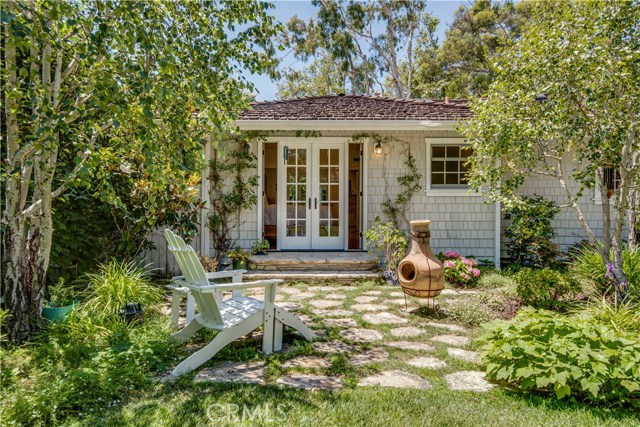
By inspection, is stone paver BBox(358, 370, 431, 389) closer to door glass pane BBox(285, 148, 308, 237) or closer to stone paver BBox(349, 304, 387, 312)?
stone paver BBox(349, 304, 387, 312)

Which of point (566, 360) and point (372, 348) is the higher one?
point (566, 360)

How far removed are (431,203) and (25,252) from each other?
6.44m

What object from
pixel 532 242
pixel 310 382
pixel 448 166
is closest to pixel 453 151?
pixel 448 166

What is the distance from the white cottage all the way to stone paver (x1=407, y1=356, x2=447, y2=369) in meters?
4.42

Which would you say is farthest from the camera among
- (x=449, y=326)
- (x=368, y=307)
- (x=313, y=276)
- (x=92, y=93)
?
(x=313, y=276)

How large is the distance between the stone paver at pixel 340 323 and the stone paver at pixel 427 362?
1.03 metres

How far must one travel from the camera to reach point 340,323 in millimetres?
4422

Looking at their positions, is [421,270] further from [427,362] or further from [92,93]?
[92,93]

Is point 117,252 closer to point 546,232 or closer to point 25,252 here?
point 25,252

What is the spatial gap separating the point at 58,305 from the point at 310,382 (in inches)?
115

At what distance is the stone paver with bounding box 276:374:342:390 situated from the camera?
284 centimetres

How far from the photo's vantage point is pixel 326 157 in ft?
26.4

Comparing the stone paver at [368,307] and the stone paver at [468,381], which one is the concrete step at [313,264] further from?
the stone paver at [468,381]

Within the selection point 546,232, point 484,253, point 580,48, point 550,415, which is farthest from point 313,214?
point 550,415
